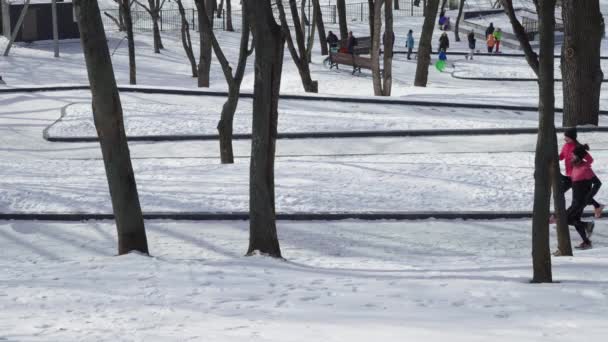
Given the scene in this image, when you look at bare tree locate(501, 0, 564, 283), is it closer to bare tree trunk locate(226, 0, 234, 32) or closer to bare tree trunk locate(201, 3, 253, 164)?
bare tree trunk locate(201, 3, 253, 164)

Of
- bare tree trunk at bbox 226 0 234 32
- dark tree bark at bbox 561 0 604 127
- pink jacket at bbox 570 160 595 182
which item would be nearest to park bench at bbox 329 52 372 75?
bare tree trunk at bbox 226 0 234 32

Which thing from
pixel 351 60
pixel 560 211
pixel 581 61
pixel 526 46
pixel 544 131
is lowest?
pixel 351 60

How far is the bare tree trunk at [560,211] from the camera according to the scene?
9812 mm

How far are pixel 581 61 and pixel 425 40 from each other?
1341 cm

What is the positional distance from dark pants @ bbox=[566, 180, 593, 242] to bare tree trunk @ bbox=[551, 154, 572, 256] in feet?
3.12

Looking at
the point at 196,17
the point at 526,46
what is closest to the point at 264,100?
the point at 526,46

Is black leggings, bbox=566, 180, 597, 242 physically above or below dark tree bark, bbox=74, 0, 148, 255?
below

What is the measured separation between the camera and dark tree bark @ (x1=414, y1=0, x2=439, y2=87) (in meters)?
30.9

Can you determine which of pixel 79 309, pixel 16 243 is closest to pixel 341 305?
pixel 79 309

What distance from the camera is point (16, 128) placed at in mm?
20641

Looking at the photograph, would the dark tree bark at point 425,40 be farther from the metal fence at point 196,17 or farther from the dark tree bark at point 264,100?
the metal fence at point 196,17

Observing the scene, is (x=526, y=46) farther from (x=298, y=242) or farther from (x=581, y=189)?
(x=298, y=242)

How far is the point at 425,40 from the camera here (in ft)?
104

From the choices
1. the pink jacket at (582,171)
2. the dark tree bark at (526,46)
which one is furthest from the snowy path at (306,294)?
the dark tree bark at (526,46)
